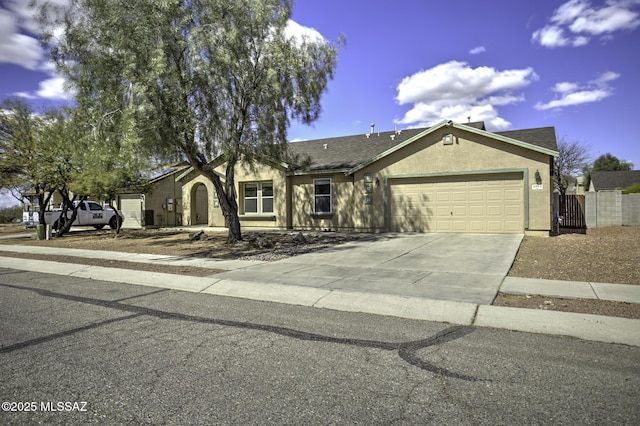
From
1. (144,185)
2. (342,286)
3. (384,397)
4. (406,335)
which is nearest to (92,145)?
(144,185)

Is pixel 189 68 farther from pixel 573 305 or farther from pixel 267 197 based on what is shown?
pixel 573 305

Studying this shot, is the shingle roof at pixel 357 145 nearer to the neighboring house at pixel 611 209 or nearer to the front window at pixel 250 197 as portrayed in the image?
the front window at pixel 250 197

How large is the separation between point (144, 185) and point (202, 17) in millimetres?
10249

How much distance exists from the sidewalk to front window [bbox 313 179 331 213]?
9732mm

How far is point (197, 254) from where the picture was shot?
1328cm

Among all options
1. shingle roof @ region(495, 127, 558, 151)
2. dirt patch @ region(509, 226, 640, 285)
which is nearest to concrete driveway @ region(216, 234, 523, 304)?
dirt patch @ region(509, 226, 640, 285)

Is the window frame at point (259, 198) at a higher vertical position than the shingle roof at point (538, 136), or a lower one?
lower

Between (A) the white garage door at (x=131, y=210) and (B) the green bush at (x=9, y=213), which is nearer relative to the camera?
(A) the white garage door at (x=131, y=210)

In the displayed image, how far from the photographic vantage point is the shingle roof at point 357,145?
1834cm

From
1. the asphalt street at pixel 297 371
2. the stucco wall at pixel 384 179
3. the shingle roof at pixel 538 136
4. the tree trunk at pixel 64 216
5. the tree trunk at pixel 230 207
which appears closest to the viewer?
the asphalt street at pixel 297 371

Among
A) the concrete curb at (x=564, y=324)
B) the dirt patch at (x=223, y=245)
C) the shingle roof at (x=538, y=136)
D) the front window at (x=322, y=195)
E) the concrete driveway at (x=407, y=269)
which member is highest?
the shingle roof at (x=538, y=136)

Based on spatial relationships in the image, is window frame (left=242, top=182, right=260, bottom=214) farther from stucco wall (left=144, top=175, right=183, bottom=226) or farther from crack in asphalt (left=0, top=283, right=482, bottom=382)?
crack in asphalt (left=0, top=283, right=482, bottom=382)

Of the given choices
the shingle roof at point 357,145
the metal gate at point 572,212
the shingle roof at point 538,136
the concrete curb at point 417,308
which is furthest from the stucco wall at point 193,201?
the metal gate at point 572,212

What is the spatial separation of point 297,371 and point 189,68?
11.4m
